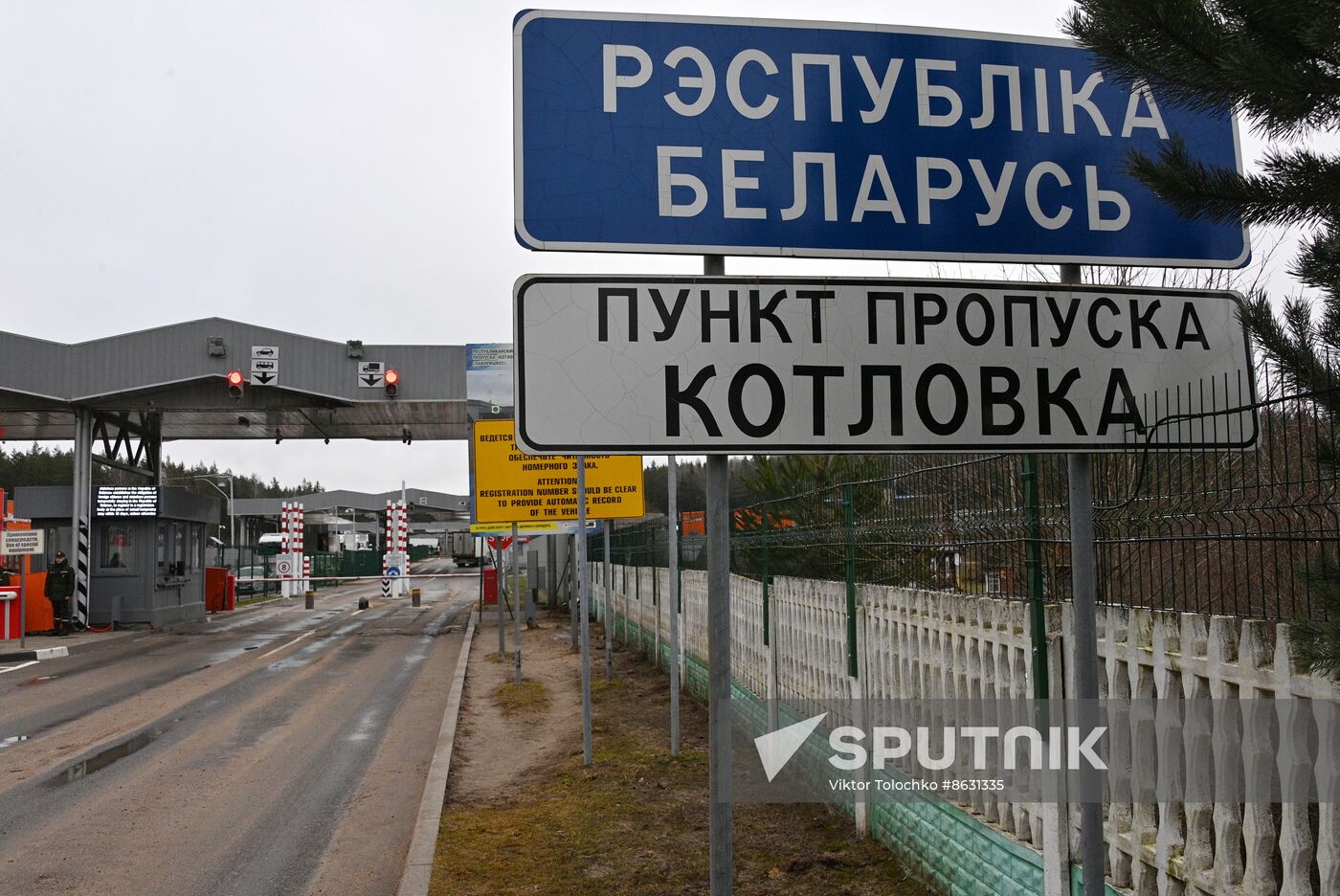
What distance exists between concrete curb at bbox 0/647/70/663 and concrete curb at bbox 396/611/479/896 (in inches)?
458

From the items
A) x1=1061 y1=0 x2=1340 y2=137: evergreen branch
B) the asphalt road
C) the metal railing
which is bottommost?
the asphalt road

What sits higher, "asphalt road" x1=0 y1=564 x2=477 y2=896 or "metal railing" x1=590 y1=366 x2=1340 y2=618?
"metal railing" x1=590 y1=366 x2=1340 y2=618

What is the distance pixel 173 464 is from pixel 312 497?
158 feet

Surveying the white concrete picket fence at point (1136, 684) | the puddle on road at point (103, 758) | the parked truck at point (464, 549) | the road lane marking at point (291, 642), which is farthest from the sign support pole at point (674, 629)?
the parked truck at point (464, 549)

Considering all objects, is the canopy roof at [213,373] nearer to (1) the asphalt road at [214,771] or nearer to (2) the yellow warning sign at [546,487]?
(1) the asphalt road at [214,771]

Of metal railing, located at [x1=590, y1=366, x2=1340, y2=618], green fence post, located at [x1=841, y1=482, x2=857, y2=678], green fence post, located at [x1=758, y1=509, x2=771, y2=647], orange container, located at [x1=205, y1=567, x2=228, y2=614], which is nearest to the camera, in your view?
metal railing, located at [x1=590, y1=366, x2=1340, y2=618]

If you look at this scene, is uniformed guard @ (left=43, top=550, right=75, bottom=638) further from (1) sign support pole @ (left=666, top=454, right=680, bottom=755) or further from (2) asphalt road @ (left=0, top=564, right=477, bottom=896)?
(1) sign support pole @ (left=666, top=454, right=680, bottom=755)

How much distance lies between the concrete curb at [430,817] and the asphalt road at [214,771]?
0.16 meters

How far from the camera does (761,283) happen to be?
2.54 metres

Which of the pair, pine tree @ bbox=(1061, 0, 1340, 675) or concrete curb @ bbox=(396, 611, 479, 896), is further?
concrete curb @ bbox=(396, 611, 479, 896)

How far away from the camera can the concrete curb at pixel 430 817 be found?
247 inches

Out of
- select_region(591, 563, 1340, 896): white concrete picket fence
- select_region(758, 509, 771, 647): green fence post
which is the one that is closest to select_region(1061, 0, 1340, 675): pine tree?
select_region(591, 563, 1340, 896): white concrete picket fence

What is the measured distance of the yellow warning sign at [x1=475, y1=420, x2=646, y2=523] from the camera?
14.4 m

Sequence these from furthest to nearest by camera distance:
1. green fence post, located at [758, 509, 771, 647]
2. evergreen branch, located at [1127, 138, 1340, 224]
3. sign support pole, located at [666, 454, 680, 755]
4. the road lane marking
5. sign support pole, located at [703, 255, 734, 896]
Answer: the road lane marking → sign support pole, located at [666, 454, 680, 755] → green fence post, located at [758, 509, 771, 647] → sign support pole, located at [703, 255, 734, 896] → evergreen branch, located at [1127, 138, 1340, 224]
